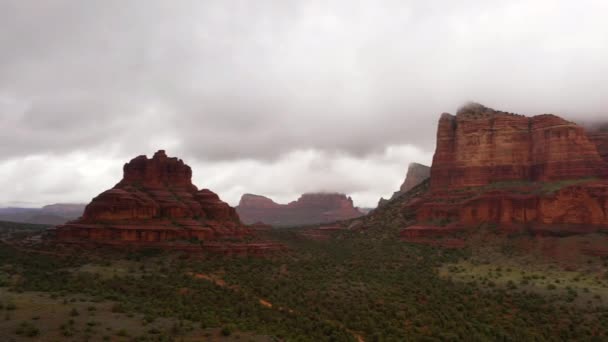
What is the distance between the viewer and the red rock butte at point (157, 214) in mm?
66000

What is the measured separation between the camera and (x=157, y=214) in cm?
6969

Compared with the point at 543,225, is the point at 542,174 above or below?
above

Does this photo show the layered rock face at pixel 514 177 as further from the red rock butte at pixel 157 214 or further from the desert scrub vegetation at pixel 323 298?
the red rock butte at pixel 157 214

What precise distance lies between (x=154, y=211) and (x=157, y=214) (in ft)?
2.73

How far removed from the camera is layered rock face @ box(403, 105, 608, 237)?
243ft

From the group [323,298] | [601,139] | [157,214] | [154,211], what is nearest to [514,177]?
[601,139]

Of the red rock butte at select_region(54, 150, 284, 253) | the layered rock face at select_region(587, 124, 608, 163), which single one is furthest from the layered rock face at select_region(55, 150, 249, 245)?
the layered rock face at select_region(587, 124, 608, 163)

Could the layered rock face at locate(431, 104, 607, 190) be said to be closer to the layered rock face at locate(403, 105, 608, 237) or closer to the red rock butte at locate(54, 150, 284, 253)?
the layered rock face at locate(403, 105, 608, 237)

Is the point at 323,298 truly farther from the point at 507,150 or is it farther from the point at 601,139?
the point at 601,139

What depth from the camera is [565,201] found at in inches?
2931

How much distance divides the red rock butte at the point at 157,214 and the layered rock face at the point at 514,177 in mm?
37406

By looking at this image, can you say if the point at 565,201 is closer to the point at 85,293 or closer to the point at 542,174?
the point at 542,174

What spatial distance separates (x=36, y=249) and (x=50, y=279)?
58.8 feet

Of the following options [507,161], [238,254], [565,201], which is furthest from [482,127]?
[238,254]
